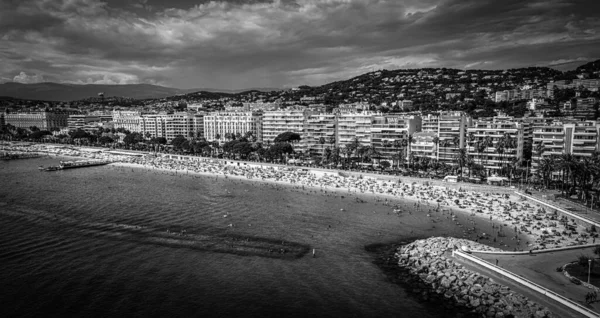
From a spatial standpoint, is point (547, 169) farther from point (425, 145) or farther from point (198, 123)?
point (198, 123)

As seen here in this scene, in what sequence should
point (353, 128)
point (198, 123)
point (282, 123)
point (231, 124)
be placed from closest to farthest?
point (353, 128), point (282, 123), point (231, 124), point (198, 123)

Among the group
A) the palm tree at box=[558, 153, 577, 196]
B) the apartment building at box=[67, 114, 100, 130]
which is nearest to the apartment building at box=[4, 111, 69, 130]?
the apartment building at box=[67, 114, 100, 130]

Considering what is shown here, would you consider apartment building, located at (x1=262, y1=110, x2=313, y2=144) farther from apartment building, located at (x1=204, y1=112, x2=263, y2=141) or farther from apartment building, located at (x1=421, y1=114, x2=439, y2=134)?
apartment building, located at (x1=421, y1=114, x2=439, y2=134)

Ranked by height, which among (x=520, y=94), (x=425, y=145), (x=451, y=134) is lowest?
(x=425, y=145)

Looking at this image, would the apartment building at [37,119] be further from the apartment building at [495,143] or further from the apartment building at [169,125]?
the apartment building at [495,143]

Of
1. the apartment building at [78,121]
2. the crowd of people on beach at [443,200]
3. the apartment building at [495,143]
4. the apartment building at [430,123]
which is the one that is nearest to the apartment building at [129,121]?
the apartment building at [78,121]

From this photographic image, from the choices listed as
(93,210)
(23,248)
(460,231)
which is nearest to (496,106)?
(460,231)

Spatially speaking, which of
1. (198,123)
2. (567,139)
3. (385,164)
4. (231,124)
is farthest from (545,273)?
(198,123)
